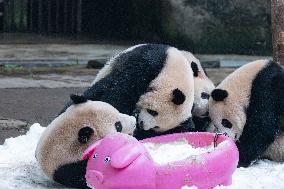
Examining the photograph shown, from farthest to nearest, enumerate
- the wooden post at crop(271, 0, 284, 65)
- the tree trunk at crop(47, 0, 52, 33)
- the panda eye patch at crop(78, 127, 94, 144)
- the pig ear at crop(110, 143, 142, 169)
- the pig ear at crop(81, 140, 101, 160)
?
the tree trunk at crop(47, 0, 52, 33) → the wooden post at crop(271, 0, 284, 65) → the panda eye patch at crop(78, 127, 94, 144) → the pig ear at crop(81, 140, 101, 160) → the pig ear at crop(110, 143, 142, 169)

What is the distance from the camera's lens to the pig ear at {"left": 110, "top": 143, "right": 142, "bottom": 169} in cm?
275

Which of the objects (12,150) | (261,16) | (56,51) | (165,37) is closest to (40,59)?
(56,51)

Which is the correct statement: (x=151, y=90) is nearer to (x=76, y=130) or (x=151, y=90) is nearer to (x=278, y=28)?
(x=76, y=130)

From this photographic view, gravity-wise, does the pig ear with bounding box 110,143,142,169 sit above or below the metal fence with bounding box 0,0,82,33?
above

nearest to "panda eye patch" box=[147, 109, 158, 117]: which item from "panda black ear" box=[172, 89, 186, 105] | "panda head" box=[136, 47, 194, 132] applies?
"panda head" box=[136, 47, 194, 132]

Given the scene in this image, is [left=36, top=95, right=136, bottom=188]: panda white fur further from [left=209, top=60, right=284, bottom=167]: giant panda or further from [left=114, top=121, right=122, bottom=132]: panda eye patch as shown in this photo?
[left=209, top=60, right=284, bottom=167]: giant panda

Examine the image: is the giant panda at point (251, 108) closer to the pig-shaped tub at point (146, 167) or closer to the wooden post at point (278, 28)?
the pig-shaped tub at point (146, 167)

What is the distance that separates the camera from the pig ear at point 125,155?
9.04 ft

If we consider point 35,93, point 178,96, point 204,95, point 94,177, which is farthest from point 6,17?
point 94,177

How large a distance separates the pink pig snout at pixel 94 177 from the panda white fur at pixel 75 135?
258 mm

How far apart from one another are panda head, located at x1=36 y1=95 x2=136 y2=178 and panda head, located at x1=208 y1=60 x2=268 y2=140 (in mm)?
628

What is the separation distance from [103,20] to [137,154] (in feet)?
34.6

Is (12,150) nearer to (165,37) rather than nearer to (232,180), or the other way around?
(232,180)

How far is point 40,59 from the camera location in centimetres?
916
